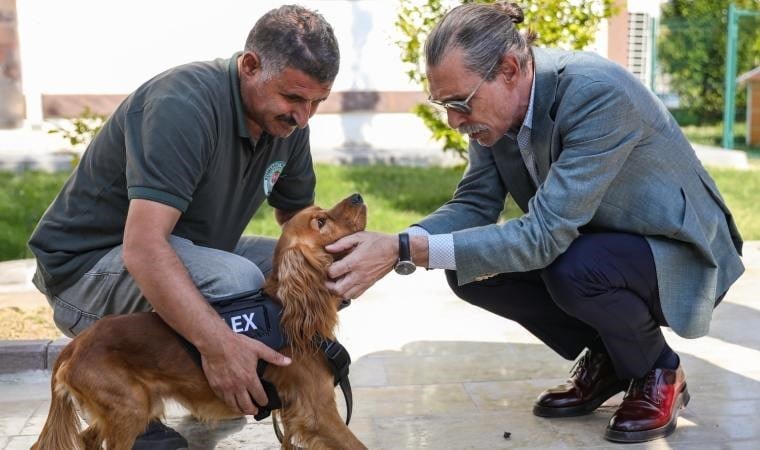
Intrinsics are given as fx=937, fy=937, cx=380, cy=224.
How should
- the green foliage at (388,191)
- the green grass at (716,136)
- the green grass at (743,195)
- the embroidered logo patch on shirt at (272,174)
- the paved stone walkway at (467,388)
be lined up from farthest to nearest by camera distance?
the green grass at (716,136)
the green foliage at (388,191)
the green grass at (743,195)
the embroidered logo patch on shirt at (272,174)
the paved stone walkway at (467,388)

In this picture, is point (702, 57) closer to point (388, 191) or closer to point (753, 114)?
point (753, 114)

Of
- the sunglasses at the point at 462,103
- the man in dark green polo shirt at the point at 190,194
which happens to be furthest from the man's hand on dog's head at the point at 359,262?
the sunglasses at the point at 462,103

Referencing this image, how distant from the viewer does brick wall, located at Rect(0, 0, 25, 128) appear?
11.9 metres

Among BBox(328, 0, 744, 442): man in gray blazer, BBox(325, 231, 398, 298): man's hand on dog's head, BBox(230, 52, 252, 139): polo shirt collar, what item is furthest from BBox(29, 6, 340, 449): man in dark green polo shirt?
BBox(328, 0, 744, 442): man in gray blazer

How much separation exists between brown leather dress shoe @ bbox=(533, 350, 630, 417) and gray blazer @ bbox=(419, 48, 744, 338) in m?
0.47

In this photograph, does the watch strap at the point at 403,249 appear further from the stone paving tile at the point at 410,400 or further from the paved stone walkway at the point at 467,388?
the stone paving tile at the point at 410,400

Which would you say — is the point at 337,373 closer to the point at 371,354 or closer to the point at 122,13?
the point at 371,354

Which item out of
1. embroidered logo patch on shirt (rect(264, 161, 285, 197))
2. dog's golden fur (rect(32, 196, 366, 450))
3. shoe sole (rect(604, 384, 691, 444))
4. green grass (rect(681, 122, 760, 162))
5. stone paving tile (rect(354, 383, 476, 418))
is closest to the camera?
dog's golden fur (rect(32, 196, 366, 450))

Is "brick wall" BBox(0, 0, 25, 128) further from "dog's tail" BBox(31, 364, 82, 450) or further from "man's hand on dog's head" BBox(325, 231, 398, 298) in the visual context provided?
"man's hand on dog's head" BBox(325, 231, 398, 298)

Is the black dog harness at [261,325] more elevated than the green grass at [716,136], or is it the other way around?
the black dog harness at [261,325]

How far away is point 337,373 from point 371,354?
1471 mm

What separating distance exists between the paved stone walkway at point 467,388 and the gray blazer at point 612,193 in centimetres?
58

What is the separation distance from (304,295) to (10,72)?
10.1 m

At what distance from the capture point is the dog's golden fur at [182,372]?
9.55 feet
